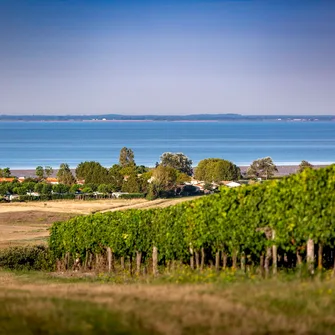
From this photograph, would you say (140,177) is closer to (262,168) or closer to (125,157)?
(262,168)

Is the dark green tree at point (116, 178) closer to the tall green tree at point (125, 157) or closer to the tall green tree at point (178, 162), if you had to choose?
the tall green tree at point (178, 162)

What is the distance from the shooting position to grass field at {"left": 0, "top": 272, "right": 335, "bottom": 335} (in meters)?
12.1

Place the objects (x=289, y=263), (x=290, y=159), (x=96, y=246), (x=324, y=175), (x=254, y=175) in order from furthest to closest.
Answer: (x=290, y=159), (x=254, y=175), (x=96, y=246), (x=289, y=263), (x=324, y=175)

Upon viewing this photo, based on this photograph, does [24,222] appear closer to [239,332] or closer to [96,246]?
[96,246]

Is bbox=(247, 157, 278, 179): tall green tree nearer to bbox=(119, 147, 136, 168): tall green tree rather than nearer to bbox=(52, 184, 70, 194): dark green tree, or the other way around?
bbox=(119, 147, 136, 168): tall green tree

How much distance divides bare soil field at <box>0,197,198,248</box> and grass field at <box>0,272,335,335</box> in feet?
116

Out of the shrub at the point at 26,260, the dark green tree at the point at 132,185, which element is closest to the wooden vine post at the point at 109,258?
the shrub at the point at 26,260

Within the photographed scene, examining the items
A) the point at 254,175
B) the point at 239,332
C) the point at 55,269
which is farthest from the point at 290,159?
the point at 239,332

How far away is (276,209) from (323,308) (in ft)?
30.6

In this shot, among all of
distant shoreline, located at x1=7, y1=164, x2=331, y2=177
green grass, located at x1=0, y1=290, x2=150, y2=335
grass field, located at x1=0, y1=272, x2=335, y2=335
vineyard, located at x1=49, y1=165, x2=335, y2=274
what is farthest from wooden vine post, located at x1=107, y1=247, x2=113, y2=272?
distant shoreline, located at x1=7, y1=164, x2=331, y2=177

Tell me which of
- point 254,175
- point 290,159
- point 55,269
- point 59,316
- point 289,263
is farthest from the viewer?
point 290,159

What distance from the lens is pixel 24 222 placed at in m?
73.4

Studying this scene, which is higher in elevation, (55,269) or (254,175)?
(254,175)

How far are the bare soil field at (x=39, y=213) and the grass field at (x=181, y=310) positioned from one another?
35289mm
